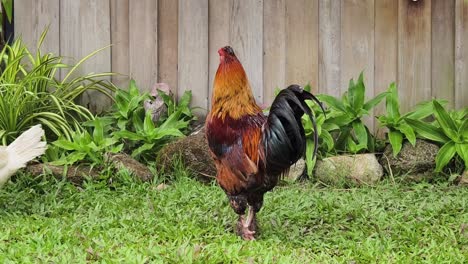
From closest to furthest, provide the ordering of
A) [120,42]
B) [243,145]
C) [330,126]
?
[243,145] → [330,126] → [120,42]

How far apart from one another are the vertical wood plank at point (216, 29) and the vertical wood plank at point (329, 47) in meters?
0.86

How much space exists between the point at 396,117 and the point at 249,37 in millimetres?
1532

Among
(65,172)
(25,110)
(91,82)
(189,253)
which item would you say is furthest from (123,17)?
(189,253)

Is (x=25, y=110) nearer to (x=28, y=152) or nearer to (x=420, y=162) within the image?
(x=28, y=152)

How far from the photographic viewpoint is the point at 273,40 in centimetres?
782

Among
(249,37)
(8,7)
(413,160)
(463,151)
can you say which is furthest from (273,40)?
(8,7)

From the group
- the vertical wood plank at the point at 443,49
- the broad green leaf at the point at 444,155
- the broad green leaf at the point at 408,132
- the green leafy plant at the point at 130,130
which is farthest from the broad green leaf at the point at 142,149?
the vertical wood plank at the point at 443,49

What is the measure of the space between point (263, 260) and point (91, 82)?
396cm

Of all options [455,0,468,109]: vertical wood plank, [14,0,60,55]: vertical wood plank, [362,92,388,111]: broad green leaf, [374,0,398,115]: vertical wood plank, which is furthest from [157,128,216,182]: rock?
[455,0,468,109]: vertical wood plank

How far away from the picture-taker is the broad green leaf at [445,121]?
714cm

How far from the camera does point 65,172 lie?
678cm

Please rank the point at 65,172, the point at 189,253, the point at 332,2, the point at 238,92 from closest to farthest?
the point at 189,253 → the point at 238,92 → the point at 65,172 → the point at 332,2

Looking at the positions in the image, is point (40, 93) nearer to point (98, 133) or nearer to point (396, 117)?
point (98, 133)

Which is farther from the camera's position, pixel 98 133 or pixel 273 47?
pixel 273 47
